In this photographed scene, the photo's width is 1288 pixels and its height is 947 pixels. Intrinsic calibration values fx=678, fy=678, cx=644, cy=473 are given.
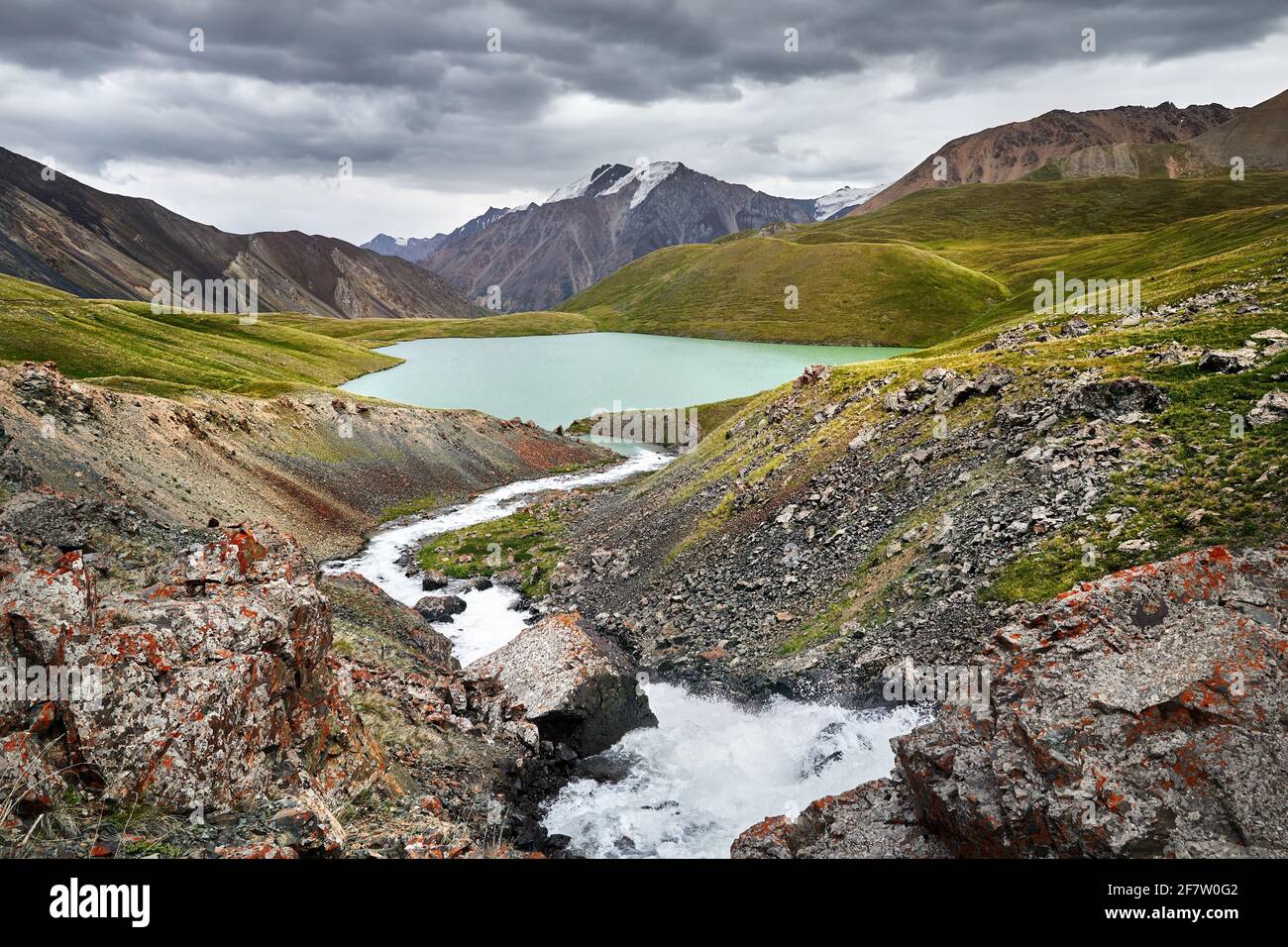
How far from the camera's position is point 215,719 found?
12898 mm

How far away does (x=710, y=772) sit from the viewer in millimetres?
23203

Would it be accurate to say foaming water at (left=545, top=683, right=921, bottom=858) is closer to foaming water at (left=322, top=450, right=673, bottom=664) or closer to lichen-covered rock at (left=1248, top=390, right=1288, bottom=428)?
foaming water at (left=322, top=450, right=673, bottom=664)

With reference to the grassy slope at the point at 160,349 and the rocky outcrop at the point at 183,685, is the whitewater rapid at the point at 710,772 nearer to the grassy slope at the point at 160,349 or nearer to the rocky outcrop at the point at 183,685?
the rocky outcrop at the point at 183,685

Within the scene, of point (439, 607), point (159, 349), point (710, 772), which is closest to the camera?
point (710, 772)

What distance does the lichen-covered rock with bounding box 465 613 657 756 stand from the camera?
A: 955 inches

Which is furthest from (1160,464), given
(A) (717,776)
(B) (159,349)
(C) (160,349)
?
(C) (160,349)

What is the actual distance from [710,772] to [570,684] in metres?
5.80

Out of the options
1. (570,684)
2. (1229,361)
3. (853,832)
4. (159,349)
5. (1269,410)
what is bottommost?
(570,684)

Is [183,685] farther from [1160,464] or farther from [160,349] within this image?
[160,349]

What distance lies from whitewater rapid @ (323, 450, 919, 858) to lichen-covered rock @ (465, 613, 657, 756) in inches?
32.6

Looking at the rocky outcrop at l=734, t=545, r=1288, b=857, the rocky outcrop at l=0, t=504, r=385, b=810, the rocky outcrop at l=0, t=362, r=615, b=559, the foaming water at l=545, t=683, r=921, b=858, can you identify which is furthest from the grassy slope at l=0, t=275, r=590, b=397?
the rocky outcrop at l=734, t=545, r=1288, b=857
